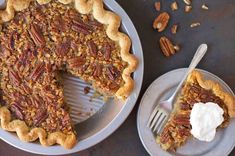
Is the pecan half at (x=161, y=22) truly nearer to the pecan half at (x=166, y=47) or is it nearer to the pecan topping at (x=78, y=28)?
the pecan half at (x=166, y=47)

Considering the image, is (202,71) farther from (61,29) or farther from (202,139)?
(61,29)

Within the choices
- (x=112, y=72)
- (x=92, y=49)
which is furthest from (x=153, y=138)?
(x=92, y=49)

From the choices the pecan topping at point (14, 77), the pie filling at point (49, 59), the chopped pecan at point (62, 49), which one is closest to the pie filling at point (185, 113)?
the pie filling at point (49, 59)

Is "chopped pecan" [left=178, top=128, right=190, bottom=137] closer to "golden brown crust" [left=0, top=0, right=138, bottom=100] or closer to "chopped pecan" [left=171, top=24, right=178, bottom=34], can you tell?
"golden brown crust" [left=0, top=0, right=138, bottom=100]

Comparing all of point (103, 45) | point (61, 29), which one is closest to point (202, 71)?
point (103, 45)

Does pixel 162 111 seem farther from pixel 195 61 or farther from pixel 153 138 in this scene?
pixel 195 61

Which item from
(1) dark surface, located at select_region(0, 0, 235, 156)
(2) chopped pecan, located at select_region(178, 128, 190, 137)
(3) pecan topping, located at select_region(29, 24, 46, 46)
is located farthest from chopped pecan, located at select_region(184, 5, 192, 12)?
(3) pecan topping, located at select_region(29, 24, 46, 46)

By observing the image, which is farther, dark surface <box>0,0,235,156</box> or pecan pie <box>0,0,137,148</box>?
dark surface <box>0,0,235,156</box>
